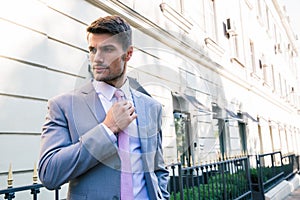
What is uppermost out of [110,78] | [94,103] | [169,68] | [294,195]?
[169,68]

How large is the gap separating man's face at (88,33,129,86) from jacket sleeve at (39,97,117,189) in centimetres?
24

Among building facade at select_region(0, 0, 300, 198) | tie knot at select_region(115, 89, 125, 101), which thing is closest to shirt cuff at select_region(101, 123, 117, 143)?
tie knot at select_region(115, 89, 125, 101)

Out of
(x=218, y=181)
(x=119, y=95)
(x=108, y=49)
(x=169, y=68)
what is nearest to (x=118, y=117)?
(x=119, y=95)

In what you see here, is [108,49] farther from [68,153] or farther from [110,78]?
[68,153]

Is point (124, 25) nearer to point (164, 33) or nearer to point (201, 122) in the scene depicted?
point (164, 33)

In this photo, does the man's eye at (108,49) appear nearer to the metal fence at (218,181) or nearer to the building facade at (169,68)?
the building facade at (169,68)

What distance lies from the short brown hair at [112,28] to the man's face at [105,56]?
0.02 meters

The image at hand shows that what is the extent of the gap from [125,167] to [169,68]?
4.96 metres

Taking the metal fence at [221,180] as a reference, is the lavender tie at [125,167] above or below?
above

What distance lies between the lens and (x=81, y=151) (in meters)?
1.15

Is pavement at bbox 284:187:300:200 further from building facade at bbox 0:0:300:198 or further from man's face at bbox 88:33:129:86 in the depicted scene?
man's face at bbox 88:33:129:86

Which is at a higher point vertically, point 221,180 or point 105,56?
point 105,56

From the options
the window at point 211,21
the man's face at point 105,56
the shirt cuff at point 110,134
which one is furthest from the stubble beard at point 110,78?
the window at point 211,21

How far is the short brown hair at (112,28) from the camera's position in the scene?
1280mm
